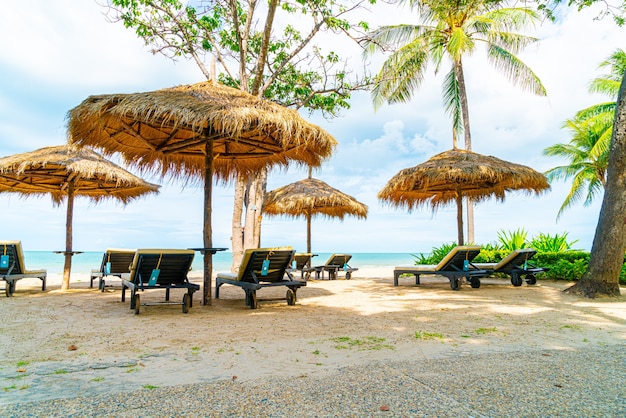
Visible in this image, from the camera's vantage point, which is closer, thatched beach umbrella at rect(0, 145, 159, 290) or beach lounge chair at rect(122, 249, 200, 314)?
beach lounge chair at rect(122, 249, 200, 314)

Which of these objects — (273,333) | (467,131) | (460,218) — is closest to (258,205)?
(460,218)

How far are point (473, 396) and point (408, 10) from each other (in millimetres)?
16125

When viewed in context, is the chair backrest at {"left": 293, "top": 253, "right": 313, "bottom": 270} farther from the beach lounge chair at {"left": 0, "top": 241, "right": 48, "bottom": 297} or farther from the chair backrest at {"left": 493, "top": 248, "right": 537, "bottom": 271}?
the beach lounge chair at {"left": 0, "top": 241, "right": 48, "bottom": 297}

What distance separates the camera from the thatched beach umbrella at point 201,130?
4.84 meters

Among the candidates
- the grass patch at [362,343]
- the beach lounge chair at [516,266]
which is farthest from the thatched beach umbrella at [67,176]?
the beach lounge chair at [516,266]

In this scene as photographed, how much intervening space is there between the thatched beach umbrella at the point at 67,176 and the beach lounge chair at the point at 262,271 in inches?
127

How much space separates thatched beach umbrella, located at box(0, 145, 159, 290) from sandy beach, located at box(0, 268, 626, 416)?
8.27 ft

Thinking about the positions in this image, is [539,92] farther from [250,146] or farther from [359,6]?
[250,146]

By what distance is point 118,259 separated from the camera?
7.32m

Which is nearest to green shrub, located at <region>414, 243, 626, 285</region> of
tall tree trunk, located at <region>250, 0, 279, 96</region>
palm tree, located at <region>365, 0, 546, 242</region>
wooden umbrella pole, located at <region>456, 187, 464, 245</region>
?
wooden umbrella pole, located at <region>456, 187, 464, 245</region>

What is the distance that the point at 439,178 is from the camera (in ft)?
28.2

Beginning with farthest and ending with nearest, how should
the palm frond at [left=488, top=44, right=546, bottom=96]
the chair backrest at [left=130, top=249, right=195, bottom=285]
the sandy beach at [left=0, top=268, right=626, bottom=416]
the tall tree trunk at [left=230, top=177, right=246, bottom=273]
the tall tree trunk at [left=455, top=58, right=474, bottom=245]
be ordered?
the palm frond at [left=488, top=44, right=546, bottom=96]
the tall tree trunk at [left=455, top=58, right=474, bottom=245]
the tall tree trunk at [left=230, top=177, right=246, bottom=273]
the chair backrest at [left=130, top=249, right=195, bottom=285]
the sandy beach at [left=0, top=268, right=626, bottom=416]

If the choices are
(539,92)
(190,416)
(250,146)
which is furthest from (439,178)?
(539,92)

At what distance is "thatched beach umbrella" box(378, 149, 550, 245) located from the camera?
840 centimetres
